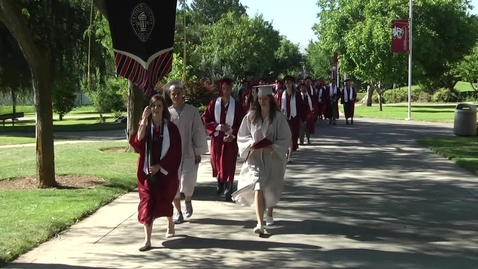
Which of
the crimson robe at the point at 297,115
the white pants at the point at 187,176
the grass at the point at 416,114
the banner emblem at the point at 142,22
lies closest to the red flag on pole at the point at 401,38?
the grass at the point at 416,114

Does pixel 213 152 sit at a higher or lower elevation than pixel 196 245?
higher

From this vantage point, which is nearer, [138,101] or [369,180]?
[369,180]

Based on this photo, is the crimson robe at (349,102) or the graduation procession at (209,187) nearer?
the graduation procession at (209,187)

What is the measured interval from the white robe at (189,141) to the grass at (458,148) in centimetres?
661

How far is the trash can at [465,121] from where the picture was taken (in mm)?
20328

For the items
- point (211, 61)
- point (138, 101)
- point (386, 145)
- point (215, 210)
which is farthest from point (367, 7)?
point (215, 210)

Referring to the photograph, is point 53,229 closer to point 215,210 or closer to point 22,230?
point 22,230

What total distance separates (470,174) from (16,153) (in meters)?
12.7

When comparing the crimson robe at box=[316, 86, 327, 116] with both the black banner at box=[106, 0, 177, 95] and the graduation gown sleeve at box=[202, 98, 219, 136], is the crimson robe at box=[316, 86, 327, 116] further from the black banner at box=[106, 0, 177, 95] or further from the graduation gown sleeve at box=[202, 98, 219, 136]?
the black banner at box=[106, 0, 177, 95]

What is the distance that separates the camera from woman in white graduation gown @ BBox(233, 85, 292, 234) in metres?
7.77

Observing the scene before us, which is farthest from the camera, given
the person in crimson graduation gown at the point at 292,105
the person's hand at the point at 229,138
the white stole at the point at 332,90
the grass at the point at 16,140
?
the white stole at the point at 332,90

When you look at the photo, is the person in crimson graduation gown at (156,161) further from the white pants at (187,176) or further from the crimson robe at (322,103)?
the crimson robe at (322,103)

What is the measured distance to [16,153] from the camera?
18.4 m

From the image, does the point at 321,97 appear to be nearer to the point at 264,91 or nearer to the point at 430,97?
the point at 264,91
